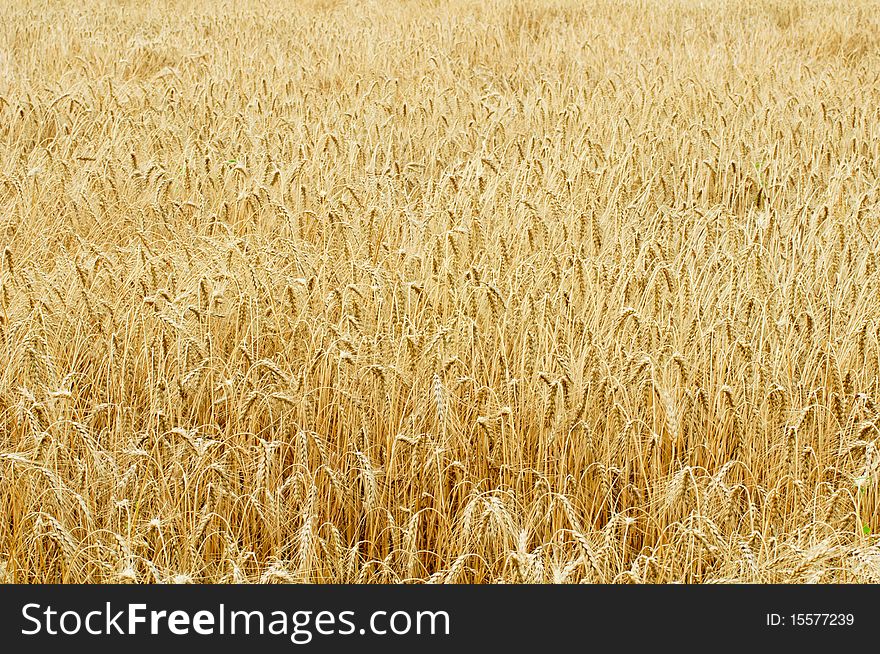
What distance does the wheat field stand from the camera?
1.68 m

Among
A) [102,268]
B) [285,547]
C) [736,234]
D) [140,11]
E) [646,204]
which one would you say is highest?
[140,11]

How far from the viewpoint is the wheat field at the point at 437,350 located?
1677 millimetres

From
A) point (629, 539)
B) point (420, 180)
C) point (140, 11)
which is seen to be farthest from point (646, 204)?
point (140, 11)

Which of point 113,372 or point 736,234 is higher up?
point 736,234

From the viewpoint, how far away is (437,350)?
2.00m

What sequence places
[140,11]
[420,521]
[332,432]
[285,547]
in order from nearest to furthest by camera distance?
[285,547]
[420,521]
[332,432]
[140,11]

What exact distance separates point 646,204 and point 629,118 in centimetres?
121

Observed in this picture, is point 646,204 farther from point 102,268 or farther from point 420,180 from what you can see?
point 102,268

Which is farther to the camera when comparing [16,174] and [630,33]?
[630,33]

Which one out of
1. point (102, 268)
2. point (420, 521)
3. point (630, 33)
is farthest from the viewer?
point (630, 33)

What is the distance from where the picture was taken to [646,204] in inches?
127

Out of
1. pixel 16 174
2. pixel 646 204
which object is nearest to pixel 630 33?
pixel 646 204

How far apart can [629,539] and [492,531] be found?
0.34 m

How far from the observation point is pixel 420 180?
3.42m
